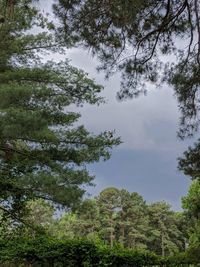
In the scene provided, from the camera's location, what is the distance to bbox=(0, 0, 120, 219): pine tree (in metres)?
13.5

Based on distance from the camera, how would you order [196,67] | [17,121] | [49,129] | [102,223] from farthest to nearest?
[102,223]
[49,129]
[17,121]
[196,67]

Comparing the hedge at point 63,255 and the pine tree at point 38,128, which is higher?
the pine tree at point 38,128

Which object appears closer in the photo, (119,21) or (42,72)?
(119,21)

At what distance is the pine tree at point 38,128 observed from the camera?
13484 mm

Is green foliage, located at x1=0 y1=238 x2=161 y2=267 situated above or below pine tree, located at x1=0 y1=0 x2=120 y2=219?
below

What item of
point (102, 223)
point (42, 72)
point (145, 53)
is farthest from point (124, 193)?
point (145, 53)

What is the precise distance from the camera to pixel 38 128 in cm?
1391

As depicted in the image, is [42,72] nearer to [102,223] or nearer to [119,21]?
[119,21]

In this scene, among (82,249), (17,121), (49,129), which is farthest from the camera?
(49,129)

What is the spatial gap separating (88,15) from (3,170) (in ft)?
25.9

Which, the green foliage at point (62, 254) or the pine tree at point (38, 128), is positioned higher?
the pine tree at point (38, 128)

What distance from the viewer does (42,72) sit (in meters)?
15.5

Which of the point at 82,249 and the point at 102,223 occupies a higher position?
the point at 102,223

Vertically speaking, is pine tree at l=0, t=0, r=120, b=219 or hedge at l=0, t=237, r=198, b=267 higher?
pine tree at l=0, t=0, r=120, b=219
